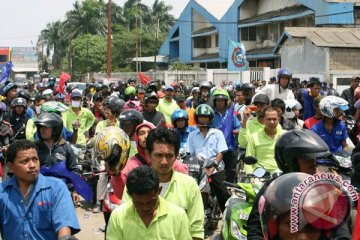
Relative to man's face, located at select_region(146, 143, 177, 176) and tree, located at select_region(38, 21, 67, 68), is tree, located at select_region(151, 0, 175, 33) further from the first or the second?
man's face, located at select_region(146, 143, 177, 176)

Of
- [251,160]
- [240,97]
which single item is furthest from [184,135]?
[240,97]

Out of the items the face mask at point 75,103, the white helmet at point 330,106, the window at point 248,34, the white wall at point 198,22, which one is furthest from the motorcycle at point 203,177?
the white wall at point 198,22

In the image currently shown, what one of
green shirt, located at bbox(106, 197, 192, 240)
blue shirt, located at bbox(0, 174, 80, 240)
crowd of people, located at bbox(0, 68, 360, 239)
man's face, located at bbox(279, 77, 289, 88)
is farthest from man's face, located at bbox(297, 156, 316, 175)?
man's face, located at bbox(279, 77, 289, 88)

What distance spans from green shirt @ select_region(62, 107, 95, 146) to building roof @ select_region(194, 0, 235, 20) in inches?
1576

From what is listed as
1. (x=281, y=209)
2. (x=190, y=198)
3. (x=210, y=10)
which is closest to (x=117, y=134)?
(x=190, y=198)

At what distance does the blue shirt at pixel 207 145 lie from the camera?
7.52 m

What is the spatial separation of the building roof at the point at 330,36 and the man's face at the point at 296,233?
2735 cm

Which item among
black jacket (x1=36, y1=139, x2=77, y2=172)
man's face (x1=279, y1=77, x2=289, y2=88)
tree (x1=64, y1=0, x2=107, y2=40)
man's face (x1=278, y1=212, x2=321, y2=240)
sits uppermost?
tree (x1=64, y1=0, x2=107, y2=40)

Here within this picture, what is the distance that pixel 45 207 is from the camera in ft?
13.1

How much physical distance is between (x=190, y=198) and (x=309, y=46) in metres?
27.0

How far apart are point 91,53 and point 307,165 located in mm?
61891

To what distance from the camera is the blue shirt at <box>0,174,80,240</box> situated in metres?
3.99

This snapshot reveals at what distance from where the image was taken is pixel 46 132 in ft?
19.4

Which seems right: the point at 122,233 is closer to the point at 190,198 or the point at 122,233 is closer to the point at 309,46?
the point at 190,198
